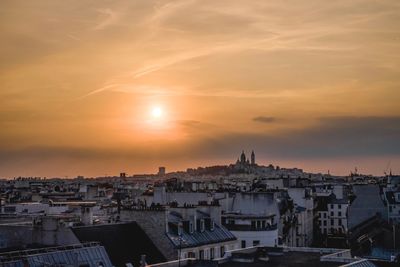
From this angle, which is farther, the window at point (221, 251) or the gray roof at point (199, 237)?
the window at point (221, 251)

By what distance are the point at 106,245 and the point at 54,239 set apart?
342cm

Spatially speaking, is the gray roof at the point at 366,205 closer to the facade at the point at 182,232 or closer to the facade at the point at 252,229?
the facade at the point at 252,229

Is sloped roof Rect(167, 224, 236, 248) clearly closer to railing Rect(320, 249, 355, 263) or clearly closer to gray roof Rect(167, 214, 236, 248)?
gray roof Rect(167, 214, 236, 248)

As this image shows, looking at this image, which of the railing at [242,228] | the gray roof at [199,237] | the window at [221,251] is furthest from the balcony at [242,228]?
the window at [221,251]

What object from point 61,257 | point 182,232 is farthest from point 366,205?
point 61,257

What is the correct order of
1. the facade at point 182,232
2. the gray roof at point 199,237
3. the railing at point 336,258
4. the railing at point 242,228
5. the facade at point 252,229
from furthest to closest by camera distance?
1. the railing at point 242,228
2. the facade at point 252,229
3. the gray roof at point 199,237
4. the facade at point 182,232
5. the railing at point 336,258

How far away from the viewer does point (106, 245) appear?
163 feet

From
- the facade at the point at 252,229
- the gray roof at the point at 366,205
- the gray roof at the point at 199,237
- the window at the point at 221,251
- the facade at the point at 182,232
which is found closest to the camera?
the facade at the point at 182,232

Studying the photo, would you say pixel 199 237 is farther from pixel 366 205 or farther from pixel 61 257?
pixel 366 205

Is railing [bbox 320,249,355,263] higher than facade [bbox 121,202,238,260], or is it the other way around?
facade [bbox 121,202,238,260]

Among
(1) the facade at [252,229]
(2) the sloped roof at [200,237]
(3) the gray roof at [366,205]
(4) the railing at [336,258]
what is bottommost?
(4) the railing at [336,258]

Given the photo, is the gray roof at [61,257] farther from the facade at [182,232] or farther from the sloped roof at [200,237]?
the sloped roof at [200,237]

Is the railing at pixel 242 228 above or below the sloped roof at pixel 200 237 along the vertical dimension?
above

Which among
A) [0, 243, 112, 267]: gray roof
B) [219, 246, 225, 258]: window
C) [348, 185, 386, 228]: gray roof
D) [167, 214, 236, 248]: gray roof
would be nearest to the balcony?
[167, 214, 236, 248]: gray roof
